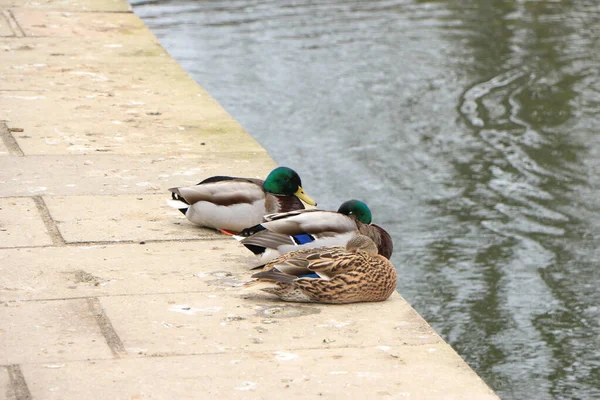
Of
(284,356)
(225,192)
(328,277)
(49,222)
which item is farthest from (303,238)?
(49,222)

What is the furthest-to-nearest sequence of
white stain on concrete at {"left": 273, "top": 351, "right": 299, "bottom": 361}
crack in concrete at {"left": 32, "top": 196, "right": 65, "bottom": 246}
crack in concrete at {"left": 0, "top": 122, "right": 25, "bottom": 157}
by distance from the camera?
crack in concrete at {"left": 0, "top": 122, "right": 25, "bottom": 157}, crack in concrete at {"left": 32, "top": 196, "right": 65, "bottom": 246}, white stain on concrete at {"left": 273, "top": 351, "right": 299, "bottom": 361}

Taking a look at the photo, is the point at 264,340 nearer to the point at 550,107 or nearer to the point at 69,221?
the point at 69,221

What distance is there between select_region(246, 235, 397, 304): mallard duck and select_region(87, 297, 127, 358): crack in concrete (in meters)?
0.62

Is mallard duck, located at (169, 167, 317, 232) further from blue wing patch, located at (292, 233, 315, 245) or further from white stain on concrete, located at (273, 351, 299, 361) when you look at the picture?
white stain on concrete, located at (273, 351, 299, 361)

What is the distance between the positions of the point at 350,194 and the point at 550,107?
2.60 metres

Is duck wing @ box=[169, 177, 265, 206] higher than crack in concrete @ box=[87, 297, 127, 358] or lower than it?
higher

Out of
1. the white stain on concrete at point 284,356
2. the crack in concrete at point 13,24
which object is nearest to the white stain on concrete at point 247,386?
the white stain on concrete at point 284,356

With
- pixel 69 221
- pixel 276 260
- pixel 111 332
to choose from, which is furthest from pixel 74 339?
pixel 69 221

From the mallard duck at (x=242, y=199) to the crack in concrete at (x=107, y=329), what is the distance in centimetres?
91

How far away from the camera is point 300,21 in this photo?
12133mm

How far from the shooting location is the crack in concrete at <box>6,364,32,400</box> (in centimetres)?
375

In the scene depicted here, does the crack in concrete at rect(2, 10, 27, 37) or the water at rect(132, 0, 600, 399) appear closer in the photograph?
the water at rect(132, 0, 600, 399)

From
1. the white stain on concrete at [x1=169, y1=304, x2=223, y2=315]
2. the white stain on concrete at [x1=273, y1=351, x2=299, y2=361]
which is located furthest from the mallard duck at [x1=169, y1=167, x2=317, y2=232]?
the white stain on concrete at [x1=273, y1=351, x2=299, y2=361]

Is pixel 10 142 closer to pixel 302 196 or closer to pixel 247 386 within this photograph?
pixel 302 196
